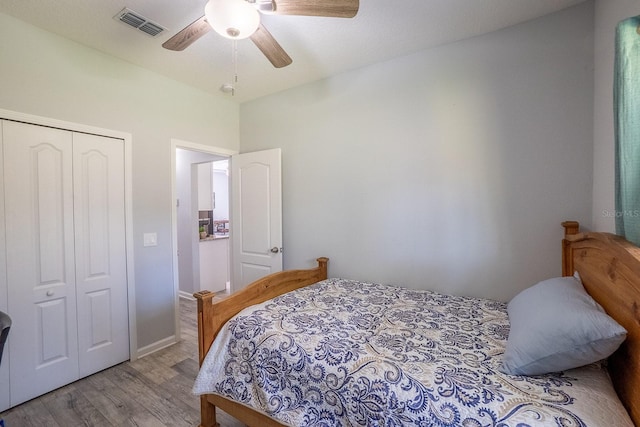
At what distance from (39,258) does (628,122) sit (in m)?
3.32

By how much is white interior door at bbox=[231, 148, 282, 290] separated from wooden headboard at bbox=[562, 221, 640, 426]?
2352 millimetres

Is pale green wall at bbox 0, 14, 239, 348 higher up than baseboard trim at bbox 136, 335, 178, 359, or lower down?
higher up

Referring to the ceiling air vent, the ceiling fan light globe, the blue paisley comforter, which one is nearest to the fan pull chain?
the ceiling air vent

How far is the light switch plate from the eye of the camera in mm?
Answer: 2598

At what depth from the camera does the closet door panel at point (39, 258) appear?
190 cm

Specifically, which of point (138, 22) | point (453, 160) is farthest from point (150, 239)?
point (453, 160)

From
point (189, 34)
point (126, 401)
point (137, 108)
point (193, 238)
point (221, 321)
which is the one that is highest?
point (189, 34)

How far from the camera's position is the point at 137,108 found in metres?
2.53

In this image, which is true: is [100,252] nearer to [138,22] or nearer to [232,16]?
[138,22]

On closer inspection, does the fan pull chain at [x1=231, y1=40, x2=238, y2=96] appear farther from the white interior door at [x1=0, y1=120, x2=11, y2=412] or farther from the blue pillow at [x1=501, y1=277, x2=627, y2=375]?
the blue pillow at [x1=501, y1=277, x2=627, y2=375]

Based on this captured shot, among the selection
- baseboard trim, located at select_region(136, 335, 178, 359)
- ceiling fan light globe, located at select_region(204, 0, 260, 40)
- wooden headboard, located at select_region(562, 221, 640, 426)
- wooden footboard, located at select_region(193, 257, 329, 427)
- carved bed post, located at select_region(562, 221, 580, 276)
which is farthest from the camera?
baseboard trim, located at select_region(136, 335, 178, 359)

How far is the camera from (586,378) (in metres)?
1.01

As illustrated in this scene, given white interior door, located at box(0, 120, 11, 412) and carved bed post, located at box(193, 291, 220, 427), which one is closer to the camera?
carved bed post, located at box(193, 291, 220, 427)

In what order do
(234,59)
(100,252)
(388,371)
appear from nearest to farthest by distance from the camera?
(388,371) < (100,252) < (234,59)
